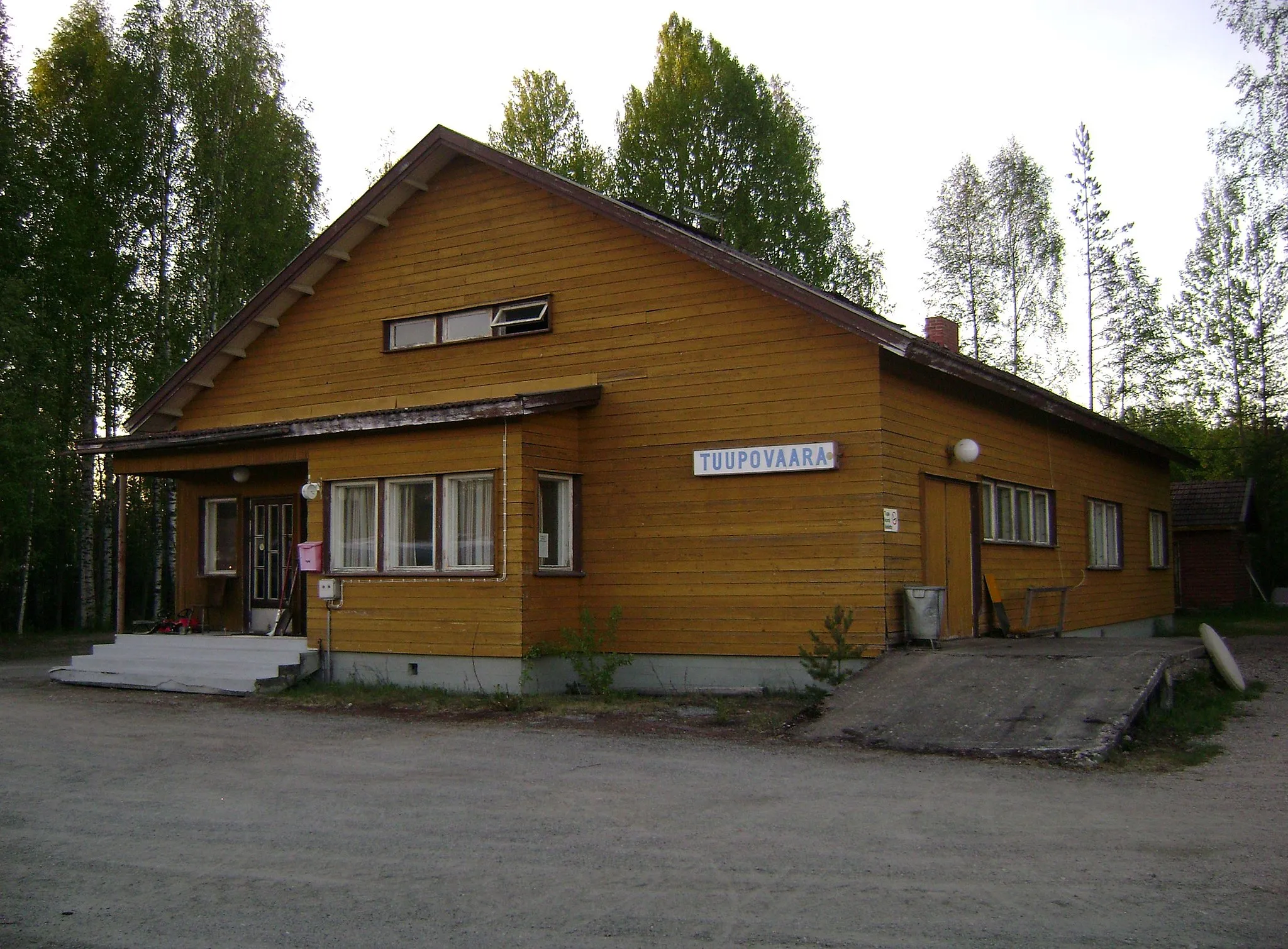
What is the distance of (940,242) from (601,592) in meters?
25.4

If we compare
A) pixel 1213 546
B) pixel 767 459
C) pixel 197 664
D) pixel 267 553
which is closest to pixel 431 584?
pixel 197 664

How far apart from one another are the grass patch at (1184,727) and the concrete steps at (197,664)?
9790 millimetres

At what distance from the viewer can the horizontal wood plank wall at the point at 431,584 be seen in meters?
13.6

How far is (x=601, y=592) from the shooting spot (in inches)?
575

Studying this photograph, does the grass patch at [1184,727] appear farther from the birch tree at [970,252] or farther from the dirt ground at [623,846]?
the birch tree at [970,252]

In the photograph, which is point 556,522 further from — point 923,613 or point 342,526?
point 923,613

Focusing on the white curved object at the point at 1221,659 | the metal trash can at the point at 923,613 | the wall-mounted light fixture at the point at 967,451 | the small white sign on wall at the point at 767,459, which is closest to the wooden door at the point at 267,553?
the small white sign on wall at the point at 767,459

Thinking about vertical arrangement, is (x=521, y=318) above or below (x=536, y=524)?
above

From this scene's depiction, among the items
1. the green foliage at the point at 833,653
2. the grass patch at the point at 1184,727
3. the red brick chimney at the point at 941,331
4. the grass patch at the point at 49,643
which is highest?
the red brick chimney at the point at 941,331

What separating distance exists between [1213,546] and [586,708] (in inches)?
994

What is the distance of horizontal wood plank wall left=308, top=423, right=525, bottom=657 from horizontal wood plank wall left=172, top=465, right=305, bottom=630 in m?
2.41

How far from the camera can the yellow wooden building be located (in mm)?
13430

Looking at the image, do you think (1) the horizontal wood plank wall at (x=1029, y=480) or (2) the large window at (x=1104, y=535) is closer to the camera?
(1) the horizontal wood plank wall at (x=1029, y=480)

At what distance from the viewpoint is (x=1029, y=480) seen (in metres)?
17.4
